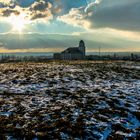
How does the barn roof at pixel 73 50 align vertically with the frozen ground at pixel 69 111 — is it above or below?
above

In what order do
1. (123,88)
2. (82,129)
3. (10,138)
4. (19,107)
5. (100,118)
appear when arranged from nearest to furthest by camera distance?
(10,138), (82,129), (100,118), (19,107), (123,88)

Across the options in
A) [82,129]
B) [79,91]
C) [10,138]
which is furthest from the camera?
[79,91]

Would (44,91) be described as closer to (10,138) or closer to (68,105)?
(68,105)

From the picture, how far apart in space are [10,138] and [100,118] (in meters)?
5.39

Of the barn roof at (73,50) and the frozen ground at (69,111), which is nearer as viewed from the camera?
the frozen ground at (69,111)

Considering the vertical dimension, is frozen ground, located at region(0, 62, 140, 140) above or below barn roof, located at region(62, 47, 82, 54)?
below

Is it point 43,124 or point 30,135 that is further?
point 43,124

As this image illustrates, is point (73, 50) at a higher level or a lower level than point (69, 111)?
higher

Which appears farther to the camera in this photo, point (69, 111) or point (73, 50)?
point (73, 50)

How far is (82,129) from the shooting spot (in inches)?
602

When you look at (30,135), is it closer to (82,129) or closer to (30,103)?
(82,129)

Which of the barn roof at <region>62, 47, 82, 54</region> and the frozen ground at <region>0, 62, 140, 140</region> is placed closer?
the frozen ground at <region>0, 62, 140, 140</region>

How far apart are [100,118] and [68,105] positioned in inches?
117

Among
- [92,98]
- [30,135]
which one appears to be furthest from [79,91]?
[30,135]
